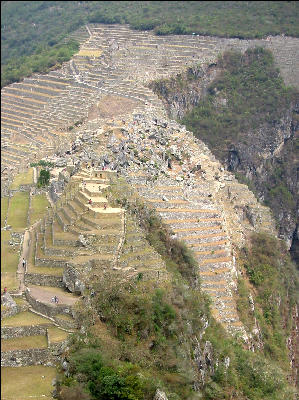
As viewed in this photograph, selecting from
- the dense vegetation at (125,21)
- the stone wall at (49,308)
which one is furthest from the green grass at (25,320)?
the dense vegetation at (125,21)

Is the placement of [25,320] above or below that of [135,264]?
below

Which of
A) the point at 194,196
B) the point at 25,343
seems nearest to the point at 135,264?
the point at 25,343

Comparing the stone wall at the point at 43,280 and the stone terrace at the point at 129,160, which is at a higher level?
the stone terrace at the point at 129,160

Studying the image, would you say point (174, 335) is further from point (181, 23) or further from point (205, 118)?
point (181, 23)

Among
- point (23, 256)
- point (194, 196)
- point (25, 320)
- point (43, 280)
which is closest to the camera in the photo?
point (25, 320)

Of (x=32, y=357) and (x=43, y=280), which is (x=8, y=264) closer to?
(x=43, y=280)

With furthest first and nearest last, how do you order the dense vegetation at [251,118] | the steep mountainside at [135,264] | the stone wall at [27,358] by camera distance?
the dense vegetation at [251,118] < the steep mountainside at [135,264] < the stone wall at [27,358]

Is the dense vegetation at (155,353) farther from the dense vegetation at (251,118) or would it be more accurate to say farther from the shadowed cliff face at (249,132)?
the shadowed cliff face at (249,132)
